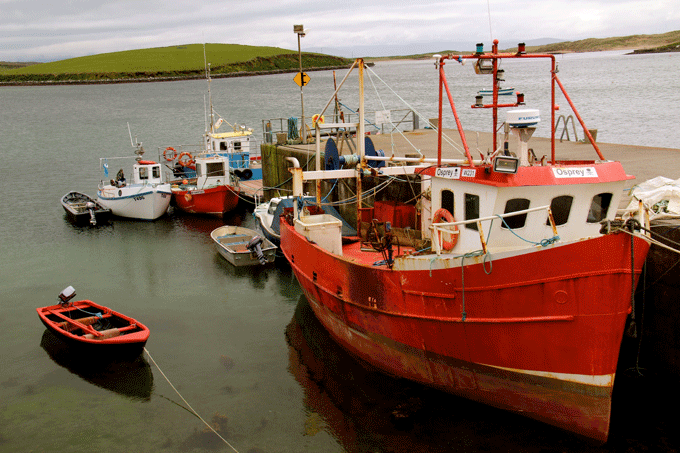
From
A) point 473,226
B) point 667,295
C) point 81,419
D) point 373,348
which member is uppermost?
point 473,226

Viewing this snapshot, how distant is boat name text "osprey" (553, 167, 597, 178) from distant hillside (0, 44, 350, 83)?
155 m

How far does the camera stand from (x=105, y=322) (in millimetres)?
13383

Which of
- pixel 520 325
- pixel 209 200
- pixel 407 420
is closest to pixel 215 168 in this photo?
pixel 209 200

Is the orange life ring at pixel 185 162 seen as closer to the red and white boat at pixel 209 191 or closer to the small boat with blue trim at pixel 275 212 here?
the red and white boat at pixel 209 191

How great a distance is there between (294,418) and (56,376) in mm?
5361

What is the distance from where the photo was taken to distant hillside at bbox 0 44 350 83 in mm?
157250

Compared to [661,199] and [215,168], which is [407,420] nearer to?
[661,199]

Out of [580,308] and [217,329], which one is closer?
[580,308]

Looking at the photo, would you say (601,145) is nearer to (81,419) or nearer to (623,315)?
(623,315)

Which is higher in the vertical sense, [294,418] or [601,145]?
[601,145]

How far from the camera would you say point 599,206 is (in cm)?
913

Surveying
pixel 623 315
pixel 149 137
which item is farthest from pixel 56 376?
pixel 149 137

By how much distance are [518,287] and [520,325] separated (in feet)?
1.98

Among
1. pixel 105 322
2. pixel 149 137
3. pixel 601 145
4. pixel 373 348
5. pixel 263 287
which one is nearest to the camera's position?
pixel 373 348
